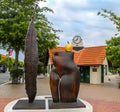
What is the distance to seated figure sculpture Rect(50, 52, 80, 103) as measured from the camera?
487 inches

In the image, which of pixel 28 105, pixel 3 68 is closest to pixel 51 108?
pixel 28 105

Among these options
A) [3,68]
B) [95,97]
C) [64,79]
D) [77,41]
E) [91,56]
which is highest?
[77,41]

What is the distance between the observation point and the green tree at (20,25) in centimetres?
2806

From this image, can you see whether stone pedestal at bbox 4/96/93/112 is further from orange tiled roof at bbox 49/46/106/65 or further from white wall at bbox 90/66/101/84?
white wall at bbox 90/66/101/84

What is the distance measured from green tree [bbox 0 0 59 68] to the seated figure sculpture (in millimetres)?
15517

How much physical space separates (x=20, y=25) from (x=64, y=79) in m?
16.3

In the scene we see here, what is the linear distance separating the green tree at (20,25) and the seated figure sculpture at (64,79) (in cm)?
1552

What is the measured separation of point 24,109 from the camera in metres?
11.6

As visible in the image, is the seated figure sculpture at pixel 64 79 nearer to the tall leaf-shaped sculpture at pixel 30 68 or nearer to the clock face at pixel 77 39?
the tall leaf-shaped sculpture at pixel 30 68

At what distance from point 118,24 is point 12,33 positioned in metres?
8.80

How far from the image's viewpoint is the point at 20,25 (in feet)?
91.6

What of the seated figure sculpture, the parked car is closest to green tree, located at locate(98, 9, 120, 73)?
the seated figure sculpture

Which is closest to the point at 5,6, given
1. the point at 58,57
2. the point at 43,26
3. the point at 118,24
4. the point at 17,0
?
the point at 17,0

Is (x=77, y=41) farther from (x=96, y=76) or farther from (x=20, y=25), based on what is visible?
(x=20, y=25)
